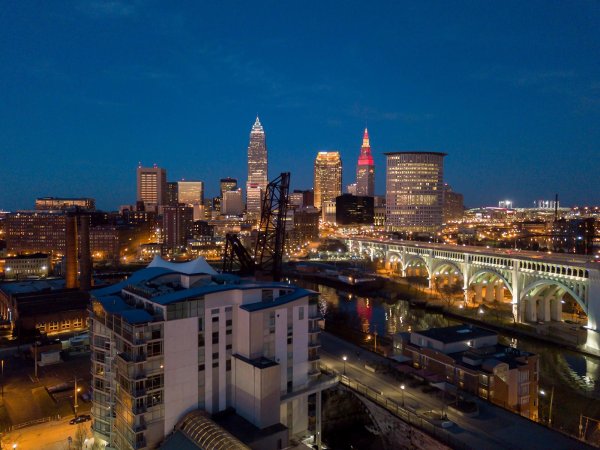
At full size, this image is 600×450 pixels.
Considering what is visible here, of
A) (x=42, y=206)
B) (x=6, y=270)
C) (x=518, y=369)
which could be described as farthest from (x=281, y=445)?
(x=42, y=206)

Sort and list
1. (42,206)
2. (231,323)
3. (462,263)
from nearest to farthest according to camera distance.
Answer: (231,323), (462,263), (42,206)

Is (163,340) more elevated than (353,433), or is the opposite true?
(163,340)

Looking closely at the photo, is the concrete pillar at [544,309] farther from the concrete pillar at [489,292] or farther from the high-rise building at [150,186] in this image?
the high-rise building at [150,186]

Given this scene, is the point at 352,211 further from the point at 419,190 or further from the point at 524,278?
the point at 524,278

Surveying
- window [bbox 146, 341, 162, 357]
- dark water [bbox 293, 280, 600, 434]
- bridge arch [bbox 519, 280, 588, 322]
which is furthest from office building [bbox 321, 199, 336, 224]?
window [bbox 146, 341, 162, 357]

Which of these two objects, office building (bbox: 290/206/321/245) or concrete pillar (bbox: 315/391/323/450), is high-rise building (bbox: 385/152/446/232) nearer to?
office building (bbox: 290/206/321/245)

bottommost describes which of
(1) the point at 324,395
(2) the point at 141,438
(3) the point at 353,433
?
(3) the point at 353,433

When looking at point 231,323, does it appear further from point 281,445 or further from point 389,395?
point 389,395

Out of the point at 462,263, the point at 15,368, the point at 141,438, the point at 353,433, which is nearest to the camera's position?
the point at 141,438
